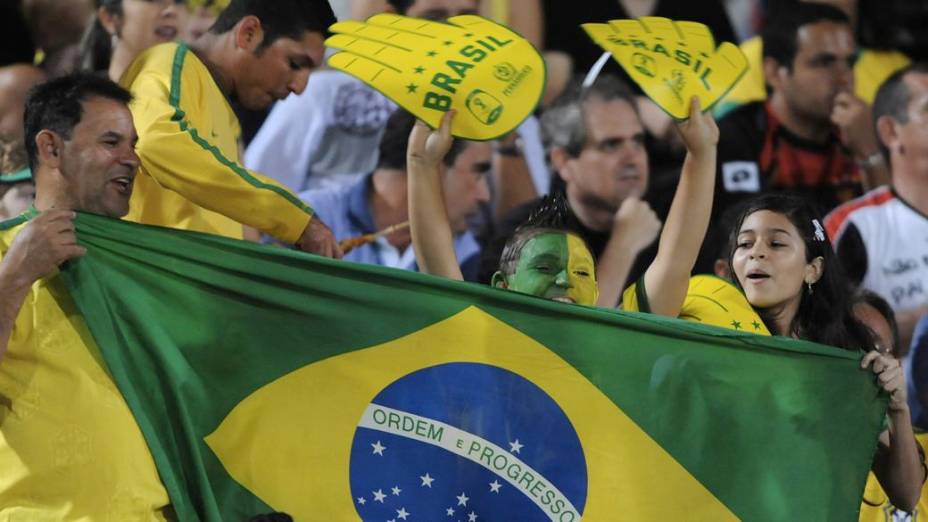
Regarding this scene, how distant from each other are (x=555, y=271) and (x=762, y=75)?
264 centimetres

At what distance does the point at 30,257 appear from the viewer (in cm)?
352

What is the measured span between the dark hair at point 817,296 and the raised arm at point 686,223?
0.21m

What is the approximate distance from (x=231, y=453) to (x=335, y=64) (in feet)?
3.12

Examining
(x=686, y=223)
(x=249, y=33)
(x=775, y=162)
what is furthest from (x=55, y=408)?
(x=775, y=162)

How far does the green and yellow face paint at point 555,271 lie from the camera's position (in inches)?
161

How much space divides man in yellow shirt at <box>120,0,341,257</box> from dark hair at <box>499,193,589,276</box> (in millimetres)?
425

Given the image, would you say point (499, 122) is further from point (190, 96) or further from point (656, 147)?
point (656, 147)

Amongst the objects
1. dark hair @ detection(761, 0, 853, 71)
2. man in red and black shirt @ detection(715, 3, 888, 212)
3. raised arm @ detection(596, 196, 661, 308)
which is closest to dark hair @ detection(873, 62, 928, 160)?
man in red and black shirt @ detection(715, 3, 888, 212)

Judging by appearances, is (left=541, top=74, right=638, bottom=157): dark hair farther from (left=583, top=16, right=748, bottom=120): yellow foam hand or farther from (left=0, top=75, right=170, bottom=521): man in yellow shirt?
(left=0, top=75, right=170, bottom=521): man in yellow shirt

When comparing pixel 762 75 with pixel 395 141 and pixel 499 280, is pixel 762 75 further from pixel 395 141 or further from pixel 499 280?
pixel 499 280

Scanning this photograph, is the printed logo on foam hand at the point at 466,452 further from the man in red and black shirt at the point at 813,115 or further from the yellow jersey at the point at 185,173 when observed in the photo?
the man in red and black shirt at the point at 813,115

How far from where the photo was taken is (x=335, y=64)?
4086mm

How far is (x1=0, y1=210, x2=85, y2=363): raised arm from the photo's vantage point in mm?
3484

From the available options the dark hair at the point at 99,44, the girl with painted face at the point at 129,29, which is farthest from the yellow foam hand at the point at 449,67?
the dark hair at the point at 99,44
